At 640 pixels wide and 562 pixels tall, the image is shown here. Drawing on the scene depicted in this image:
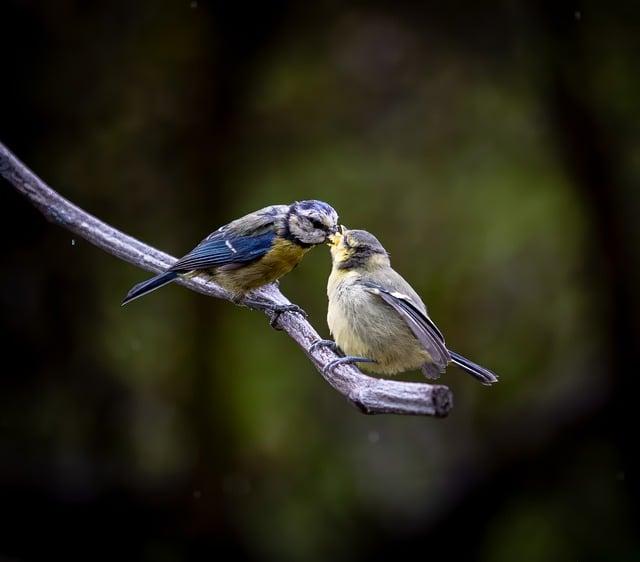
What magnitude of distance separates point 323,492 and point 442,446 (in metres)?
0.86

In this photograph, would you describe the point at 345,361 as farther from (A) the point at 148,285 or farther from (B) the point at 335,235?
(A) the point at 148,285

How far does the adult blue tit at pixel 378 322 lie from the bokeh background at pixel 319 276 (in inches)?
84.1

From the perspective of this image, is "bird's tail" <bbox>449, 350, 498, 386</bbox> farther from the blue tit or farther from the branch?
the blue tit

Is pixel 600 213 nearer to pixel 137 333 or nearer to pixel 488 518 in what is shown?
pixel 488 518

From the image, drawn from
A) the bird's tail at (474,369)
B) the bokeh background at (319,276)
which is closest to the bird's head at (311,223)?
the bird's tail at (474,369)

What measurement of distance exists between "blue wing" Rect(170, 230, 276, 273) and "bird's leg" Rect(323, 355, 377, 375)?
77cm

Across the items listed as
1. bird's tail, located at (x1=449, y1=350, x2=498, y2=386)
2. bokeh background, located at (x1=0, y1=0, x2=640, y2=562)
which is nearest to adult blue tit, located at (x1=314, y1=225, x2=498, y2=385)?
bird's tail, located at (x1=449, y1=350, x2=498, y2=386)

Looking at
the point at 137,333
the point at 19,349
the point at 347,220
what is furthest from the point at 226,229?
the point at 19,349

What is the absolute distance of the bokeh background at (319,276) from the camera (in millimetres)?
5137

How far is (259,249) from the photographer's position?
10.8 feet

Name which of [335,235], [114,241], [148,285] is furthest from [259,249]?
[114,241]

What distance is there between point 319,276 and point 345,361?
258 centimetres

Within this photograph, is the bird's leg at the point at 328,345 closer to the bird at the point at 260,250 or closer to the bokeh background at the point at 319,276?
the bird at the point at 260,250

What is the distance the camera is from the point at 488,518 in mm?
5113
